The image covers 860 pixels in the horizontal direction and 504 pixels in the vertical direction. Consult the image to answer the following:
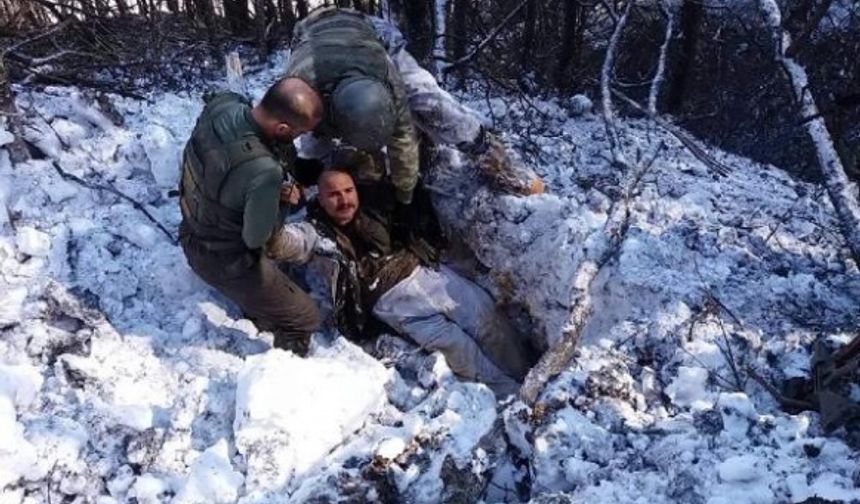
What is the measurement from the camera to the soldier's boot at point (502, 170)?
4.55 meters

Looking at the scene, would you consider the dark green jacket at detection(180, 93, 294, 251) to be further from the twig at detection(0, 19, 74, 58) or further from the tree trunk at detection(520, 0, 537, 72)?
the tree trunk at detection(520, 0, 537, 72)

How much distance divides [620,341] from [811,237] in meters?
1.64

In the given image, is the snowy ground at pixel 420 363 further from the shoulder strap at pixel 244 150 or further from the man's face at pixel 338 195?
the shoulder strap at pixel 244 150

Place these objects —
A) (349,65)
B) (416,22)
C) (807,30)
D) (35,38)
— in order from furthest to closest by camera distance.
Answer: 1. (416,22)
2. (35,38)
3. (807,30)
4. (349,65)

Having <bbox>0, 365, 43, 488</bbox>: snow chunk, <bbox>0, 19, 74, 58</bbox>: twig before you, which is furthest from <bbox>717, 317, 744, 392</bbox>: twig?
<bbox>0, 19, 74, 58</bbox>: twig

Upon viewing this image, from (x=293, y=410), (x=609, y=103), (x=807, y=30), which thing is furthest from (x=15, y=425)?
(x=807, y=30)

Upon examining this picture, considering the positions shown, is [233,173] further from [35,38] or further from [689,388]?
[35,38]

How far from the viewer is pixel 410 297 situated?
14.4 feet

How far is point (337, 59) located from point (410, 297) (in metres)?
1.43

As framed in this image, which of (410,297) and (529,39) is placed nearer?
(410,297)

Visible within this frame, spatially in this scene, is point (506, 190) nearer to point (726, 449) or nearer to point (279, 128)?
point (279, 128)

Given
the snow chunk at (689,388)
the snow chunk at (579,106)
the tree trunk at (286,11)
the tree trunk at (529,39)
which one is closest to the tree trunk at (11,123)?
the snow chunk at (689,388)

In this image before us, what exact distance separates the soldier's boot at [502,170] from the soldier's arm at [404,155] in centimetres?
46

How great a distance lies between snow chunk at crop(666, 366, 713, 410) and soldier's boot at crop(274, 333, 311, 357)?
72.0 inches
